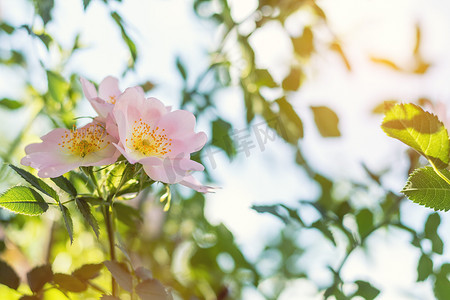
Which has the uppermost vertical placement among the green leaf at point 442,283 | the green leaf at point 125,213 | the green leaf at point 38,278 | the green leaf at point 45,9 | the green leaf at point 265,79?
the green leaf at point 45,9

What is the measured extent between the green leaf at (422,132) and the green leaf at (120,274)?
0.93 feet

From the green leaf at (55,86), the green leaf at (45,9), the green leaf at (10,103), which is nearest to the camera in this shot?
the green leaf at (45,9)

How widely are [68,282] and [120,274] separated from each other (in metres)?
0.07

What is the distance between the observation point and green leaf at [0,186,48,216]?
1.27 ft

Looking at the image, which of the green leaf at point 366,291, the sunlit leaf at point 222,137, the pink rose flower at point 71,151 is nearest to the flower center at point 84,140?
the pink rose flower at point 71,151

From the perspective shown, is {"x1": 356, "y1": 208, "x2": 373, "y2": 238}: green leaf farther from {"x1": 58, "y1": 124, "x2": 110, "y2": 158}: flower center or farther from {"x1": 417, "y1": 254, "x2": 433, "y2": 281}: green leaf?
{"x1": 58, "y1": 124, "x2": 110, "y2": 158}: flower center

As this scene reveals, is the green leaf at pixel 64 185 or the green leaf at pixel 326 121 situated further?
the green leaf at pixel 326 121

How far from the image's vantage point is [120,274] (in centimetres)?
43

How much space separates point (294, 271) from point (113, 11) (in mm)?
604

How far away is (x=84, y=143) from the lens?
427 millimetres

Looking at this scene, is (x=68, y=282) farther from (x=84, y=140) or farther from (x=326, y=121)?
(x=326, y=121)

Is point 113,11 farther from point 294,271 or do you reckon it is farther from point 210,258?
point 294,271

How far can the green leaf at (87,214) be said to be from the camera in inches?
15.3

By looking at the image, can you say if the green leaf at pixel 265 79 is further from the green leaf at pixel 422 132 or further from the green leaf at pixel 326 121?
the green leaf at pixel 422 132
